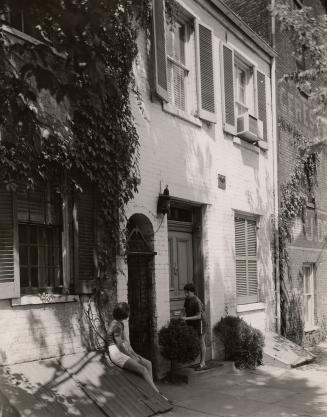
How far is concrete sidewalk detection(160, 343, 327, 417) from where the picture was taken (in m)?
6.58

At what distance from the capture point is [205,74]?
9.63 metres

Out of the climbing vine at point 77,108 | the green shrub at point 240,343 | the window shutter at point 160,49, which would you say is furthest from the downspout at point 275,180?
the climbing vine at point 77,108

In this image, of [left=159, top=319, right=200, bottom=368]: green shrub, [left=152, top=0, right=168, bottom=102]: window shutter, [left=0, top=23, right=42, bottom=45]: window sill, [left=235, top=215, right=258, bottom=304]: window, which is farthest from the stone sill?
[left=0, top=23, right=42, bottom=45]: window sill

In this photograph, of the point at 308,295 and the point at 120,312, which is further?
the point at 308,295

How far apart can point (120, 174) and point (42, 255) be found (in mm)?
1543

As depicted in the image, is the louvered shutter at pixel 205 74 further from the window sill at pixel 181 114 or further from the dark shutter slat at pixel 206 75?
the window sill at pixel 181 114

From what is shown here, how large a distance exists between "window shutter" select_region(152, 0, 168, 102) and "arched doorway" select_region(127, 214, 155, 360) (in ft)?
6.83

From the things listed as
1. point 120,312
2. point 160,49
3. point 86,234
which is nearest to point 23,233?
point 86,234

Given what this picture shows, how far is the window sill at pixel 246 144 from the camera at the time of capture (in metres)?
10.6

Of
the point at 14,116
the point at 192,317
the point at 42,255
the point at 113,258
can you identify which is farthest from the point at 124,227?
the point at 14,116

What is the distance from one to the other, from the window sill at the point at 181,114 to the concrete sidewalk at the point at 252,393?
14.0 ft

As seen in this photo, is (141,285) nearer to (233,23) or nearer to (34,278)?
(34,278)

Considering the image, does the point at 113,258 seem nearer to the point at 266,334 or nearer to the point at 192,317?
the point at 192,317

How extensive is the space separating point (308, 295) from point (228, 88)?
6555 millimetres
